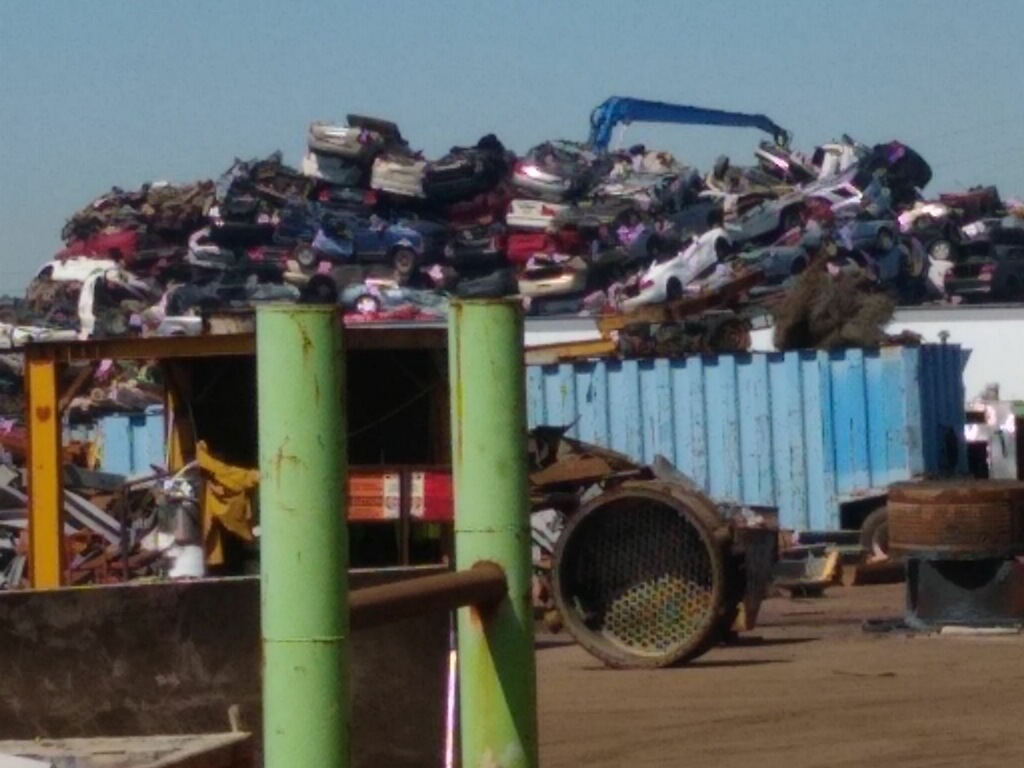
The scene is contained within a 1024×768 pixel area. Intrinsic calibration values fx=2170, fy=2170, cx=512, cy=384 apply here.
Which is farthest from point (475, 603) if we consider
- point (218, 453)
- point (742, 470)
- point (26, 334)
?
point (26, 334)

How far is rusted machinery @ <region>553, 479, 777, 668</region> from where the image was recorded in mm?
12219

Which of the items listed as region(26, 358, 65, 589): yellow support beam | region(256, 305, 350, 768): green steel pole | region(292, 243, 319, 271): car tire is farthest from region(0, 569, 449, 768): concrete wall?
region(292, 243, 319, 271): car tire

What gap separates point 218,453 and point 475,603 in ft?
40.8

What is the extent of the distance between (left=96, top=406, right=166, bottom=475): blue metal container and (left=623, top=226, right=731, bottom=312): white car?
10206 millimetres

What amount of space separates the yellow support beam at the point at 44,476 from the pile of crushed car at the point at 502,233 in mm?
20386

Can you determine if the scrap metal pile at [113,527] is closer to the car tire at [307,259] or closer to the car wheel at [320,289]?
the car wheel at [320,289]

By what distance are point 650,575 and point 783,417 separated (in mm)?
9616

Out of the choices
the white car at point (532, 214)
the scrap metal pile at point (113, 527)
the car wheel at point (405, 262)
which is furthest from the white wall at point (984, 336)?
the scrap metal pile at point (113, 527)

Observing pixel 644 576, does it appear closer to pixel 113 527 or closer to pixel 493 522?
pixel 113 527

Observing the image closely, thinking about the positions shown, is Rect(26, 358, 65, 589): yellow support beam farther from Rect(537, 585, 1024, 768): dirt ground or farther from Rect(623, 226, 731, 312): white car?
Rect(623, 226, 731, 312): white car

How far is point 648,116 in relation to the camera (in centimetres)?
5125

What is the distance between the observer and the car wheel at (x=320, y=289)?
34.4 metres

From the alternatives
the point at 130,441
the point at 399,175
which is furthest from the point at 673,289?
the point at 130,441

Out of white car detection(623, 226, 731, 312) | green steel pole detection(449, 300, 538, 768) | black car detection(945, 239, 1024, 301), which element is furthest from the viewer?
black car detection(945, 239, 1024, 301)
